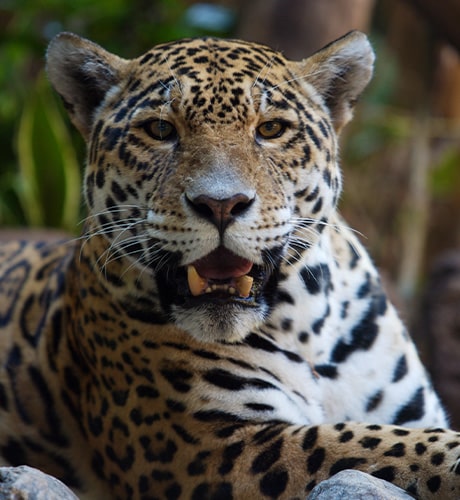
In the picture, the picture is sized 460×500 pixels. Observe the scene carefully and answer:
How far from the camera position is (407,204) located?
14.8 meters

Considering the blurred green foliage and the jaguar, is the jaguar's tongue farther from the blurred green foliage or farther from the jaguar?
the blurred green foliage

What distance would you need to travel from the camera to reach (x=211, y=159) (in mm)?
4129

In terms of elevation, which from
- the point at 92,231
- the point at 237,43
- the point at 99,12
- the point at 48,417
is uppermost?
the point at 99,12

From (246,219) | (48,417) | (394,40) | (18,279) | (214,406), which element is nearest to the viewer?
(246,219)

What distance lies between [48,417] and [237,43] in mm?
2136

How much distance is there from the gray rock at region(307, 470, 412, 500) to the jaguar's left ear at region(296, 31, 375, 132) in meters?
2.07

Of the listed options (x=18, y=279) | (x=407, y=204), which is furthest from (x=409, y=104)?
(x=18, y=279)

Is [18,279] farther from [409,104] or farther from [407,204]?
[409,104]

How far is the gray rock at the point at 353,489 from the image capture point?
10.8ft

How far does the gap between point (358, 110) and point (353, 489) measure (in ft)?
40.3

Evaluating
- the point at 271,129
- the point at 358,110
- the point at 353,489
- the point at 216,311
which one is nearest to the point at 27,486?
the point at 353,489

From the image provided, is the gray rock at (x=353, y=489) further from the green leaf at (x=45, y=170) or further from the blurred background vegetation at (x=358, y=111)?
the green leaf at (x=45, y=170)

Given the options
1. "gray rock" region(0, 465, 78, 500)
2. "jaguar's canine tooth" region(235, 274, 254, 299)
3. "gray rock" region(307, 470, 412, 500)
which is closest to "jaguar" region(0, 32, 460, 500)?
"jaguar's canine tooth" region(235, 274, 254, 299)

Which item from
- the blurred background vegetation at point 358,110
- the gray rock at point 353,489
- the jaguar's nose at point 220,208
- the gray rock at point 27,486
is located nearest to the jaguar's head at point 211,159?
the jaguar's nose at point 220,208
